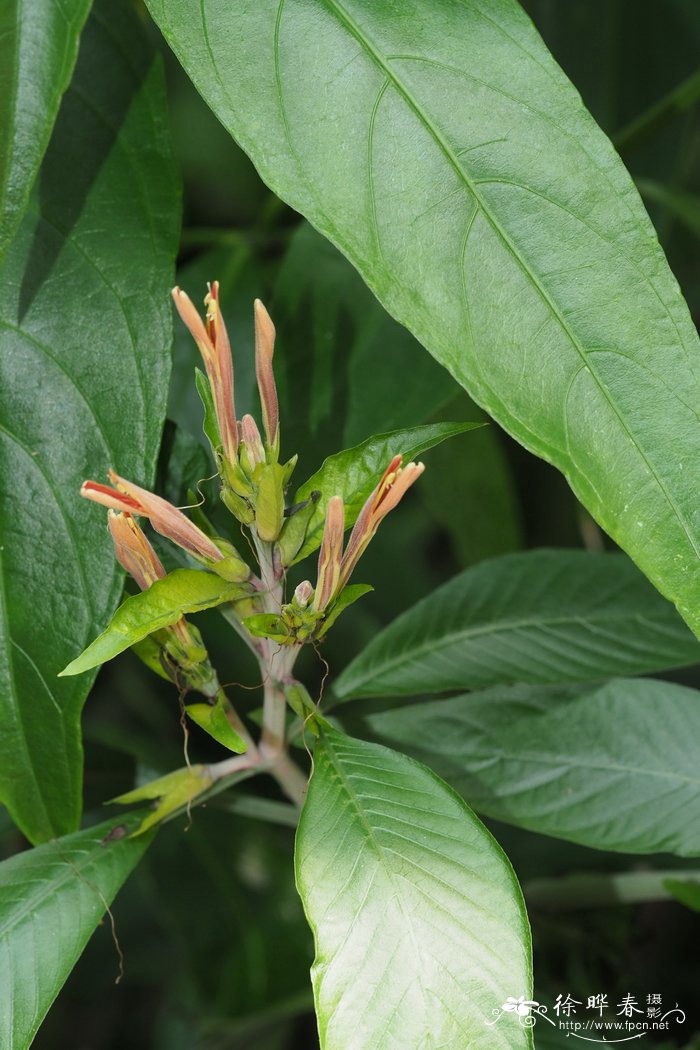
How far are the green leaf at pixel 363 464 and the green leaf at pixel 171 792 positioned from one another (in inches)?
5.7

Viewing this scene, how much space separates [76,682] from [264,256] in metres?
0.53

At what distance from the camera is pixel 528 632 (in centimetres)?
57

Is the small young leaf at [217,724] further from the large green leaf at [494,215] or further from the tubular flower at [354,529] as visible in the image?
the large green leaf at [494,215]

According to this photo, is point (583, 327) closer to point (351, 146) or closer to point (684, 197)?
point (351, 146)

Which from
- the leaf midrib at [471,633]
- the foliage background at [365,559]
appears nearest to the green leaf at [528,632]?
the leaf midrib at [471,633]

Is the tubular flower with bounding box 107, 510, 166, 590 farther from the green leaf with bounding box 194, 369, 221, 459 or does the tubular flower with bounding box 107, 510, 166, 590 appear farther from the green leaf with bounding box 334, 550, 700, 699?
the green leaf with bounding box 334, 550, 700, 699

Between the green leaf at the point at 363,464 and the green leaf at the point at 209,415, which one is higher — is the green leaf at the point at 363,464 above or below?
below

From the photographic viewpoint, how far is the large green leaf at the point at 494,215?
35cm

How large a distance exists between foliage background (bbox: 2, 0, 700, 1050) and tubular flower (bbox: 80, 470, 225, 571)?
0.11 metres

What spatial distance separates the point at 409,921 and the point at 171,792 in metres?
0.15

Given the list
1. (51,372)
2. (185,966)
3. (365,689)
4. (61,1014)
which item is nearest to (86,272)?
(51,372)

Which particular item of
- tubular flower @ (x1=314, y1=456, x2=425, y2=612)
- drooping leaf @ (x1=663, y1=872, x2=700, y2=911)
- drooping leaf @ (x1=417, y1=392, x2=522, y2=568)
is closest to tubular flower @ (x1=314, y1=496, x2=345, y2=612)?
tubular flower @ (x1=314, y1=456, x2=425, y2=612)

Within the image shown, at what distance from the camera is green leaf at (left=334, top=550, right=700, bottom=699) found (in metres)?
0.55

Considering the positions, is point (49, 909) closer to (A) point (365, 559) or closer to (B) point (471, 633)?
(B) point (471, 633)
